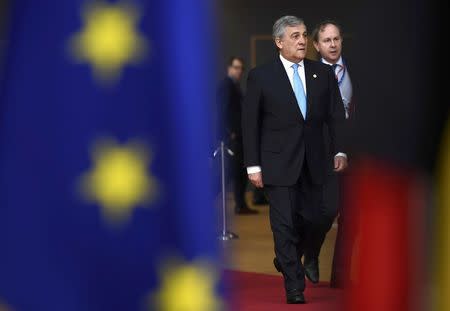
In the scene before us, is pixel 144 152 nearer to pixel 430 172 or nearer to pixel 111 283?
pixel 111 283

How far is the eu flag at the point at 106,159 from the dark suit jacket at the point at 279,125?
5027mm

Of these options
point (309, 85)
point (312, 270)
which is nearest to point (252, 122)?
point (309, 85)

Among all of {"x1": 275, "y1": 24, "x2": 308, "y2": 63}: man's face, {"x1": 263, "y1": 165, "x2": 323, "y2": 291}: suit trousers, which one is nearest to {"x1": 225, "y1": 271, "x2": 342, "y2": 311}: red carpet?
{"x1": 263, "y1": 165, "x2": 323, "y2": 291}: suit trousers

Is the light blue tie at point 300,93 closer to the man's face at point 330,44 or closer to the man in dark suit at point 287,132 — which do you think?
the man in dark suit at point 287,132

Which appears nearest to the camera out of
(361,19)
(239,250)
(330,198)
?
(361,19)

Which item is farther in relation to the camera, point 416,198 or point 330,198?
point 330,198

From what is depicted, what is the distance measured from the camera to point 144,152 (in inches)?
77.5

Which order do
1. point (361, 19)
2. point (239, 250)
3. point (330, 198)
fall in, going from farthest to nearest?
point (239, 250)
point (330, 198)
point (361, 19)

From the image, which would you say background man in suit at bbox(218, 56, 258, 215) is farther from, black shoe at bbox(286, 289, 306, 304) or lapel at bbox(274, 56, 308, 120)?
black shoe at bbox(286, 289, 306, 304)

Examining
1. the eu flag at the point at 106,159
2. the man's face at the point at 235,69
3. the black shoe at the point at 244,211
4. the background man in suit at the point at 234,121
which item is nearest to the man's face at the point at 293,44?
the eu flag at the point at 106,159

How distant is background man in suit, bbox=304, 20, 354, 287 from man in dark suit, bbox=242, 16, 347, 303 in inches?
8.4

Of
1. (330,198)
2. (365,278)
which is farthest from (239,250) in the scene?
(365,278)

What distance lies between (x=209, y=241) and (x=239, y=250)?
825 centimetres

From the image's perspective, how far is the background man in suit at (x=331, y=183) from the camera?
24.1 ft
